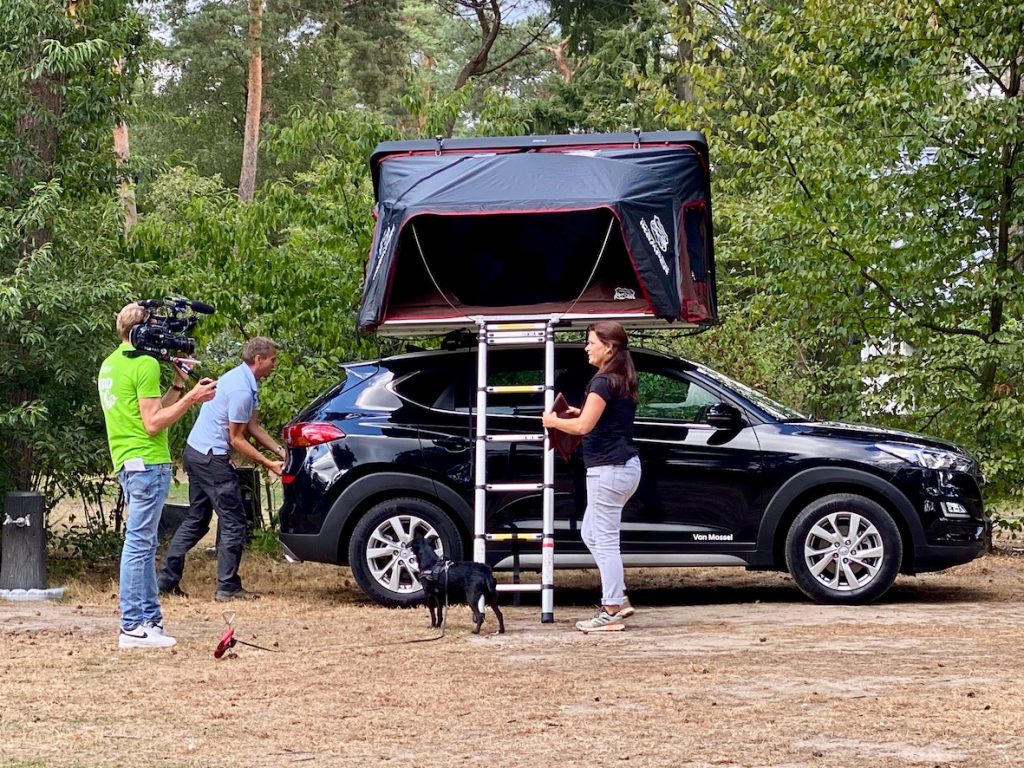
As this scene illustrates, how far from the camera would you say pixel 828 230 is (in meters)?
14.2

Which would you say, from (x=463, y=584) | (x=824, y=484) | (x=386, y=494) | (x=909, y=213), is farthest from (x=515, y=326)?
(x=909, y=213)

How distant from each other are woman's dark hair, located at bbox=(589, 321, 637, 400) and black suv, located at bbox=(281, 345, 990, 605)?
3.63ft

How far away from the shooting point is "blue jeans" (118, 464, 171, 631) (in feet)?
30.0

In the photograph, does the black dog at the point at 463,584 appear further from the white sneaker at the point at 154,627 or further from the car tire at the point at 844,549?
the car tire at the point at 844,549

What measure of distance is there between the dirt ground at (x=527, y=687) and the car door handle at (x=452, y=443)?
1175mm

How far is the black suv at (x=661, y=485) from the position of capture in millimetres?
10703

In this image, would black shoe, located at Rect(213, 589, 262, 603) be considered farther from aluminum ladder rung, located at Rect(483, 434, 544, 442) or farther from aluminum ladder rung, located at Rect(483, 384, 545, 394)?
aluminum ladder rung, located at Rect(483, 384, 545, 394)

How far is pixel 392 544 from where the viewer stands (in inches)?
429

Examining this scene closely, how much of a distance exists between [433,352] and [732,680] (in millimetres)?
4263

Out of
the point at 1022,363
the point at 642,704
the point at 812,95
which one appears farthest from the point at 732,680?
the point at 812,95

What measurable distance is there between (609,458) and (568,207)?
1.77 metres

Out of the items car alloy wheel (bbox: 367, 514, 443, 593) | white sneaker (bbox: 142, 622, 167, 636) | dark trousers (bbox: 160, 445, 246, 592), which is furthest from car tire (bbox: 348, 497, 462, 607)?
white sneaker (bbox: 142, 622, 167, 636)

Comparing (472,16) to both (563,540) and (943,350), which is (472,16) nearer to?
(943,350)

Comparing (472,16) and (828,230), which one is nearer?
(828,230)
